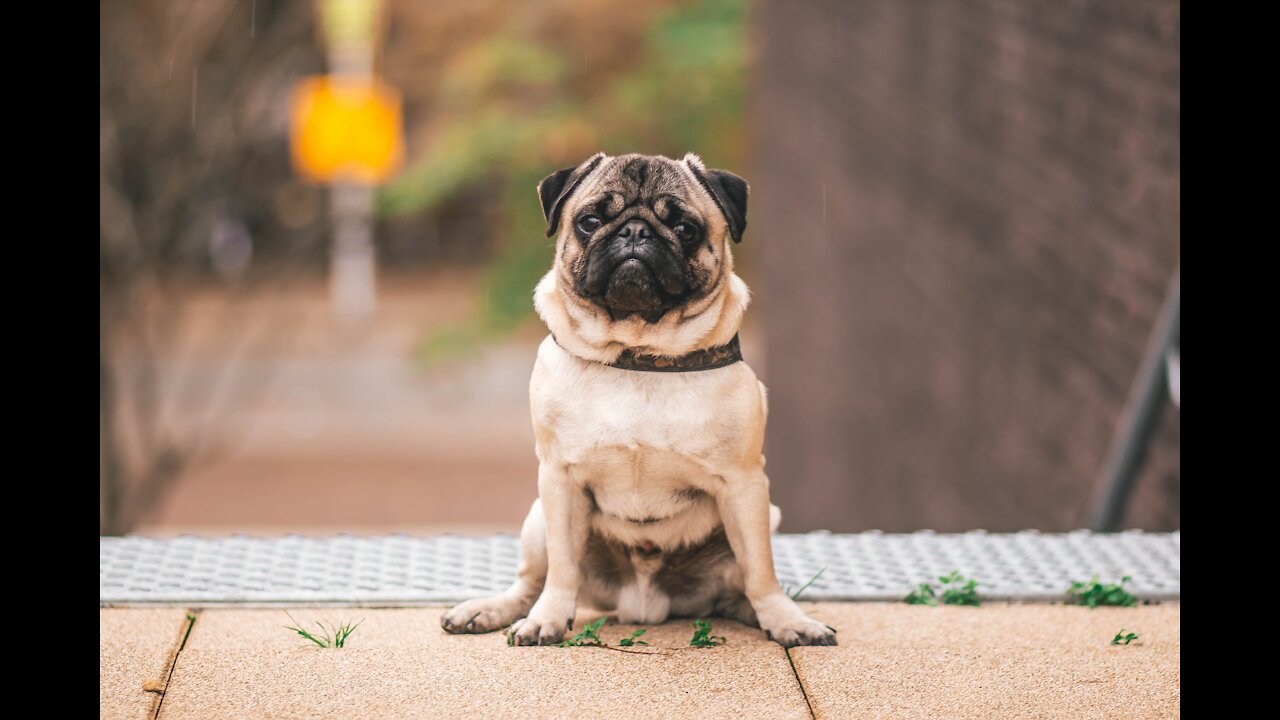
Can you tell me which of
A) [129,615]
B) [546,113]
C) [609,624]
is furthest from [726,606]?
[546,113]

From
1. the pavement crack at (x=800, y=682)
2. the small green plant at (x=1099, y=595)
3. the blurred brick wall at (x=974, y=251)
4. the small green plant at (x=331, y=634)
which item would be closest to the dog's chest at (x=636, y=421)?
the pavement crack at (x=800, y=682)

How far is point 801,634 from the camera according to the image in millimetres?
3354

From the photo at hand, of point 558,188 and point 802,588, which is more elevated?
point 558,188

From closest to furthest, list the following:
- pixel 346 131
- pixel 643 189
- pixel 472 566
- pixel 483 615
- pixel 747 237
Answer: pixel 643 189, pixel 483 615, pixel 472 566, pixel 346 131, pixel 747 237

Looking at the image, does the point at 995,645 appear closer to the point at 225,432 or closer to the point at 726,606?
the point at 726,606

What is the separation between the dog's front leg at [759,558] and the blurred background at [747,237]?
2151 mm

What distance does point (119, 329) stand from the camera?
10.8 m

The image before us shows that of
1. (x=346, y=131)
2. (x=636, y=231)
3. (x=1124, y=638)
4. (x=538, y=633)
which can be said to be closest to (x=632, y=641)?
(x=538, y=633)

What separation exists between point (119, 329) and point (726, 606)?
27.6 ft

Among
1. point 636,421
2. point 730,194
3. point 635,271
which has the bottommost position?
point 636,421

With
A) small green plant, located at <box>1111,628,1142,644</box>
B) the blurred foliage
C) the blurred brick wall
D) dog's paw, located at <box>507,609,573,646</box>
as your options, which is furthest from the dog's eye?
the blurred foliage

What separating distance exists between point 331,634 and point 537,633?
0.55 meters

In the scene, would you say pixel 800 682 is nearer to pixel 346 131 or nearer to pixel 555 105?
pixel 555 105

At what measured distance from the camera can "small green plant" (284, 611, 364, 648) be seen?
3326 millimetres
